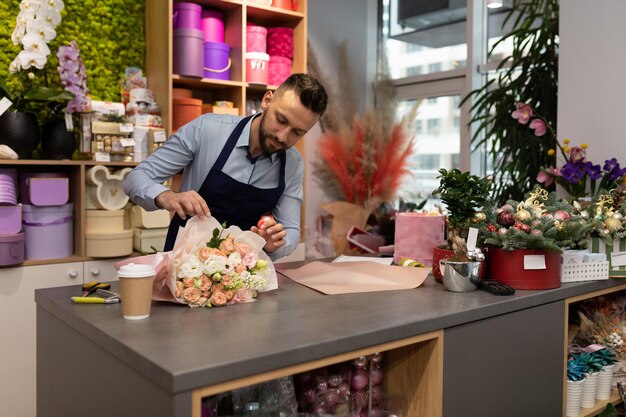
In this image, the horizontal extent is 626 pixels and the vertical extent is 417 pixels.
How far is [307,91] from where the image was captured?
6.72ft

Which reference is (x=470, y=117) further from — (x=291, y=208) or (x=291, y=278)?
(x=291, y=278)

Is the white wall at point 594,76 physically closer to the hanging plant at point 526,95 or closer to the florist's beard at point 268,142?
the hanging plant at point 526,95

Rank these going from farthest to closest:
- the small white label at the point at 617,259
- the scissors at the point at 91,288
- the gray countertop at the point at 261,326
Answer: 1. the small white label at the point at 617,259
2. the scissors at the point at 91,288
3. the gray countertop at the point at 261,326

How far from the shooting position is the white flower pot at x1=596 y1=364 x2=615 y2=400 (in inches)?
87.4

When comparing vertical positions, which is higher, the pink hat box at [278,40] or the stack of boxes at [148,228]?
the pink hat box at [278,40]

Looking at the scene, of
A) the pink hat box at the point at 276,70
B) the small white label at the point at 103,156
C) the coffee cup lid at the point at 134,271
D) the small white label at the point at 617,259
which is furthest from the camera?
the pink hat box at the point at 276,70

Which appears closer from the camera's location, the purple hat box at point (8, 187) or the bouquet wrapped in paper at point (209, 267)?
the bouquet wrapped in paper at point (209, 267)

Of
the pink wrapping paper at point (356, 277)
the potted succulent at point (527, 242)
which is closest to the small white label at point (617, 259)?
the potted succulent at point (527, 242)

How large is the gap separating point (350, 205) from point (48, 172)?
198 cm

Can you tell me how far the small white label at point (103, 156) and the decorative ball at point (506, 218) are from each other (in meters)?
2.01

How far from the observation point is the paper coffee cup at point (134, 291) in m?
1.42

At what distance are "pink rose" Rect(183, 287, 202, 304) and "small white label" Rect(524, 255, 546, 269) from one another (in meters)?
1.05

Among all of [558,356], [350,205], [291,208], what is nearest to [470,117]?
[350,205]

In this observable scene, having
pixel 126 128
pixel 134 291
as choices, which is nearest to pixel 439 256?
pixel 134 291
